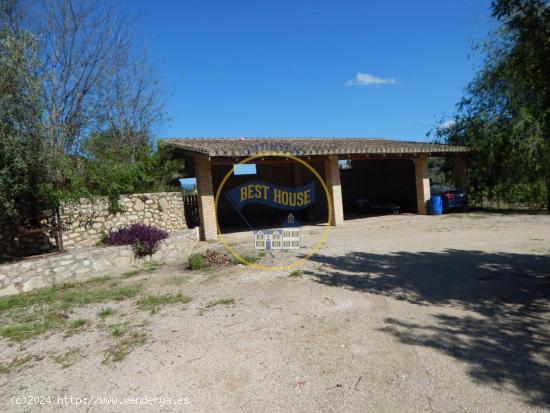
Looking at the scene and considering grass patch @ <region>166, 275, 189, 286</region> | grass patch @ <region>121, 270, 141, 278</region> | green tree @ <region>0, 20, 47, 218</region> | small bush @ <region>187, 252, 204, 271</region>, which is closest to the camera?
green tree @ <region>0, 20, 47, 218</region>

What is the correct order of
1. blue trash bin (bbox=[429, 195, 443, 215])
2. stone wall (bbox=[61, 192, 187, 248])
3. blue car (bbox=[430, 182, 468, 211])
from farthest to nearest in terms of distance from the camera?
blue car (bbox=[430, 182, 468, 211]) < blue trash bin (bbox=[429, 195, 443, 215]) < stone wall (bbox=[61, 192, 187, 248])

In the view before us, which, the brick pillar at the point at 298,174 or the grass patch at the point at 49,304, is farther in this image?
the brick pillar at the point at 298,174

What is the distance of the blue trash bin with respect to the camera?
46.8ft

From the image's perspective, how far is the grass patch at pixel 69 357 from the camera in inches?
136

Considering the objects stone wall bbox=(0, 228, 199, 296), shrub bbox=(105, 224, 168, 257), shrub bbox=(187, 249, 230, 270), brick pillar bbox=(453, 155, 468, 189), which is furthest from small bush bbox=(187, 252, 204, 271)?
brick pillar bbox=(453, 155, 468, 189)

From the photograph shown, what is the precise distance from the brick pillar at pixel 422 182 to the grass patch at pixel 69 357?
14035 mm

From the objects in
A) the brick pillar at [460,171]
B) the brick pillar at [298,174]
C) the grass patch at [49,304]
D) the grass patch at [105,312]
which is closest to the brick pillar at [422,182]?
the brick pillar at [460,171]

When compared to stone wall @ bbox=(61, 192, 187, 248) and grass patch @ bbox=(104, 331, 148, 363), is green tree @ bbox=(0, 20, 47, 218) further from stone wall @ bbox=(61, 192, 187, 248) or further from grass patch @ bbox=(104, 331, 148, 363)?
grass patch @ bbox=(104, 331, 148, 363)

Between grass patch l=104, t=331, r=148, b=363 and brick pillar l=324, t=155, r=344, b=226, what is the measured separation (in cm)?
937

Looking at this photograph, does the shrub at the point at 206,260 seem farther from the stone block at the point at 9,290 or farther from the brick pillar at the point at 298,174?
the brick pillar at the point at 298,174

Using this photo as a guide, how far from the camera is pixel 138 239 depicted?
8.19 metres

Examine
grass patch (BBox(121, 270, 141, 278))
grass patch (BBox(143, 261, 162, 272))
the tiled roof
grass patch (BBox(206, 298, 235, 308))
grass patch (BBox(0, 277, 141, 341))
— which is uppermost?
the tiled roof

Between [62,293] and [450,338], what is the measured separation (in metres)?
6.28

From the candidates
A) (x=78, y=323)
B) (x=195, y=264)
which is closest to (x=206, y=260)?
(x=195, y=264)
